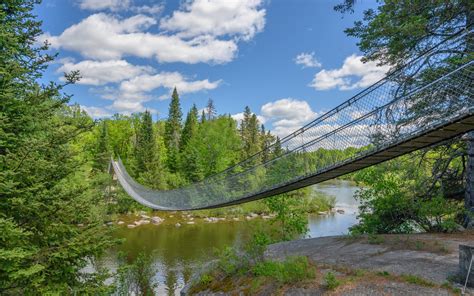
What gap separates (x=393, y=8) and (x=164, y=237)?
11.3m

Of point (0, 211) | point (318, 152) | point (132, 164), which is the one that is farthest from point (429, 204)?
point (132, 164)

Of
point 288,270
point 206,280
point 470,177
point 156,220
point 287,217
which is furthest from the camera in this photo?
point 156,220

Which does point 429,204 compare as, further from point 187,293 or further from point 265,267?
point 187,293

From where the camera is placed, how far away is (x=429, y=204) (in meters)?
4.97

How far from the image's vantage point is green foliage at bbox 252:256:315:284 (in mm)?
3609

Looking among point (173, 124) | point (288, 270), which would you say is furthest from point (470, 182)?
point (173, 124)

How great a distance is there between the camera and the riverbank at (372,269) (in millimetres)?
3008

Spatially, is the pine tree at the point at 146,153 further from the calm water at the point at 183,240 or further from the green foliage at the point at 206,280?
the green foliage at the point at 206,280

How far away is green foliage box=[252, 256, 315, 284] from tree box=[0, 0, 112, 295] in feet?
6.21

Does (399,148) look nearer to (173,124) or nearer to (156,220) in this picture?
(156,220)

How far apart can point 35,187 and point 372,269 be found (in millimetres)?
3648

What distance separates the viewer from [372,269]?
11.5 ft

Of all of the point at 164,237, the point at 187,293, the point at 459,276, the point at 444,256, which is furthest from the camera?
the point at 164,237

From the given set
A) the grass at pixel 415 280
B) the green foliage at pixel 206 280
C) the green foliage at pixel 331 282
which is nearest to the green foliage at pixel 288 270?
the green foliage at pixel 331 282
